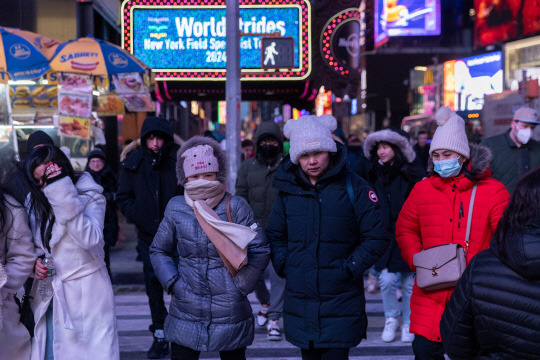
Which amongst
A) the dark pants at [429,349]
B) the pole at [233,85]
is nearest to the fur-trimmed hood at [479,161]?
the dark pants at [429,349]

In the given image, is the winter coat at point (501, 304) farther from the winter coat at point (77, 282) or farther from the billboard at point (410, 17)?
the billboard at point (410, 17)

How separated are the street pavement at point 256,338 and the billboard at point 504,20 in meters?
25.0

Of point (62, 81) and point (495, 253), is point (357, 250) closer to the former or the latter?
point (495, 253)

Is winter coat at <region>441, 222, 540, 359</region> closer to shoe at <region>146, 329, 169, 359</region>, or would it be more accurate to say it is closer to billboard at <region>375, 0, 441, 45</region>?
shoe at <region>146, 329, 169, 359</region>

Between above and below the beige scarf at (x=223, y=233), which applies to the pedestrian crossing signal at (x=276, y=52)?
above

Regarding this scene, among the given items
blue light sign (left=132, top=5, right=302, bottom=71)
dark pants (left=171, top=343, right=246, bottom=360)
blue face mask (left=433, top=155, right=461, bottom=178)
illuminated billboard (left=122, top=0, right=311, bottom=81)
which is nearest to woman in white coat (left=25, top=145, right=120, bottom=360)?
dark pants (left=171, top=343, right=246, bottom=360)

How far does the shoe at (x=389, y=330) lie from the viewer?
750 cm

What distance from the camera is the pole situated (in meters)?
11.2

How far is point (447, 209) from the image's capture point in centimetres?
484

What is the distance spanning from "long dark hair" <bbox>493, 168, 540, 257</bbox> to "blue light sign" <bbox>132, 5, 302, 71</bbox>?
488 inches

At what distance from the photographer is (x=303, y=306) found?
4.70 m

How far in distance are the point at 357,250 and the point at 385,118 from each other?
6882 cm

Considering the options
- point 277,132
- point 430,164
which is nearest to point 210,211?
point 430,164

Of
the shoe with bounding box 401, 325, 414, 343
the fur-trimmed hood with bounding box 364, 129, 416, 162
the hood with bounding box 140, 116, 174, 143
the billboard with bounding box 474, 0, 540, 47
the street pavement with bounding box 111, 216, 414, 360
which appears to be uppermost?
the billboard with bounding box 474, 0, 540, 47
